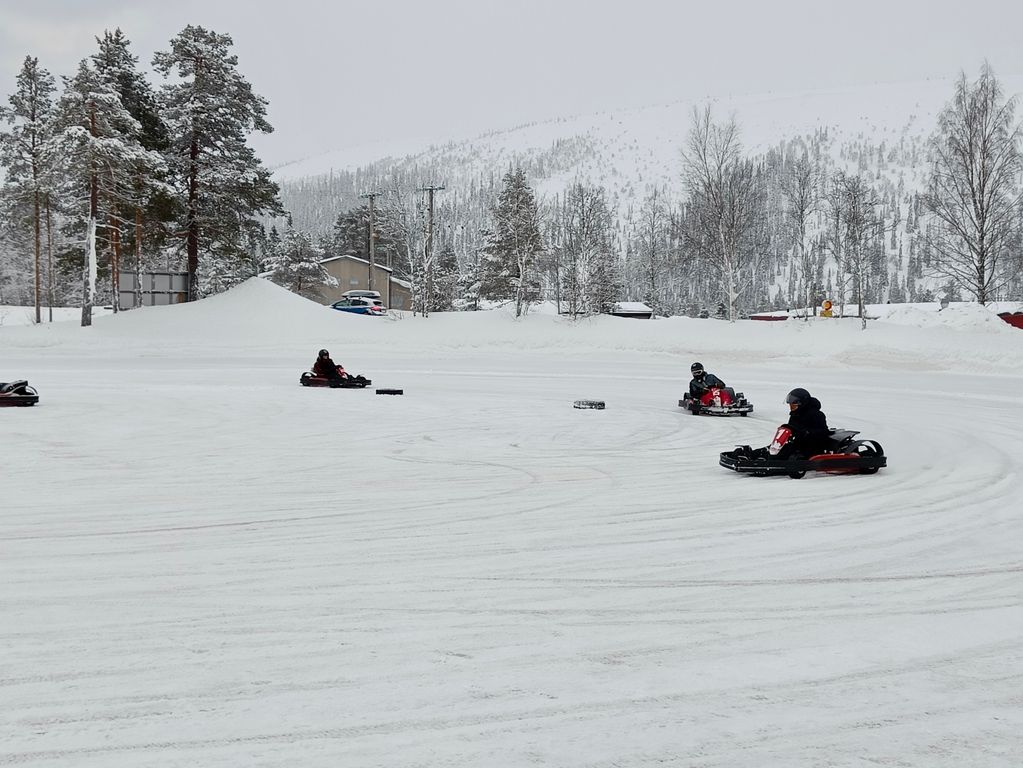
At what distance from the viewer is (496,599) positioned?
498 cm

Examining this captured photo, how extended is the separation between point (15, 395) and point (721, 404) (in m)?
13.6

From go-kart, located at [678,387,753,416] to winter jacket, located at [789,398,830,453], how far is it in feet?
19.7

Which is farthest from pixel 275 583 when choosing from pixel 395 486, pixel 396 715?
pixel 395 486

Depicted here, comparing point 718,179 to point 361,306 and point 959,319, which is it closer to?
point 959,319

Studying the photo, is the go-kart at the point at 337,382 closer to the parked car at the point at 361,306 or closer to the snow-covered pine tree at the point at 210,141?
the snow-covered pine tree at the point at 210,141

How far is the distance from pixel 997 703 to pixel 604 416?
12036 millimetres

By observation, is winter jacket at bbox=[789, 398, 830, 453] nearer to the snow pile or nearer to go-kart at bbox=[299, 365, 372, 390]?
go-kart at bbox=[299, 365, 372, 390]

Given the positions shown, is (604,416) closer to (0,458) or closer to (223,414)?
(223,414)

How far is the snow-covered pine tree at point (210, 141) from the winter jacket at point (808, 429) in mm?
37816

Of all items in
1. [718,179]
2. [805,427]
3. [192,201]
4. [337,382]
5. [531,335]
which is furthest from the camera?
[718,179]

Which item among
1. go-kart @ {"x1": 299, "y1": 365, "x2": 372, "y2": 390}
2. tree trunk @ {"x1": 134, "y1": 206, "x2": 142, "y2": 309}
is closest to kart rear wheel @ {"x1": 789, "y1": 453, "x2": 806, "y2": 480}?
go-kart @ {"x1": 299, "y1": 365, "x2": 372, "y2": 390}

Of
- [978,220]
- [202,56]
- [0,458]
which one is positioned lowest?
[0,458]

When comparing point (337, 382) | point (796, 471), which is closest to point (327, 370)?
point (337, 382)

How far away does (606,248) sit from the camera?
6191 cm
